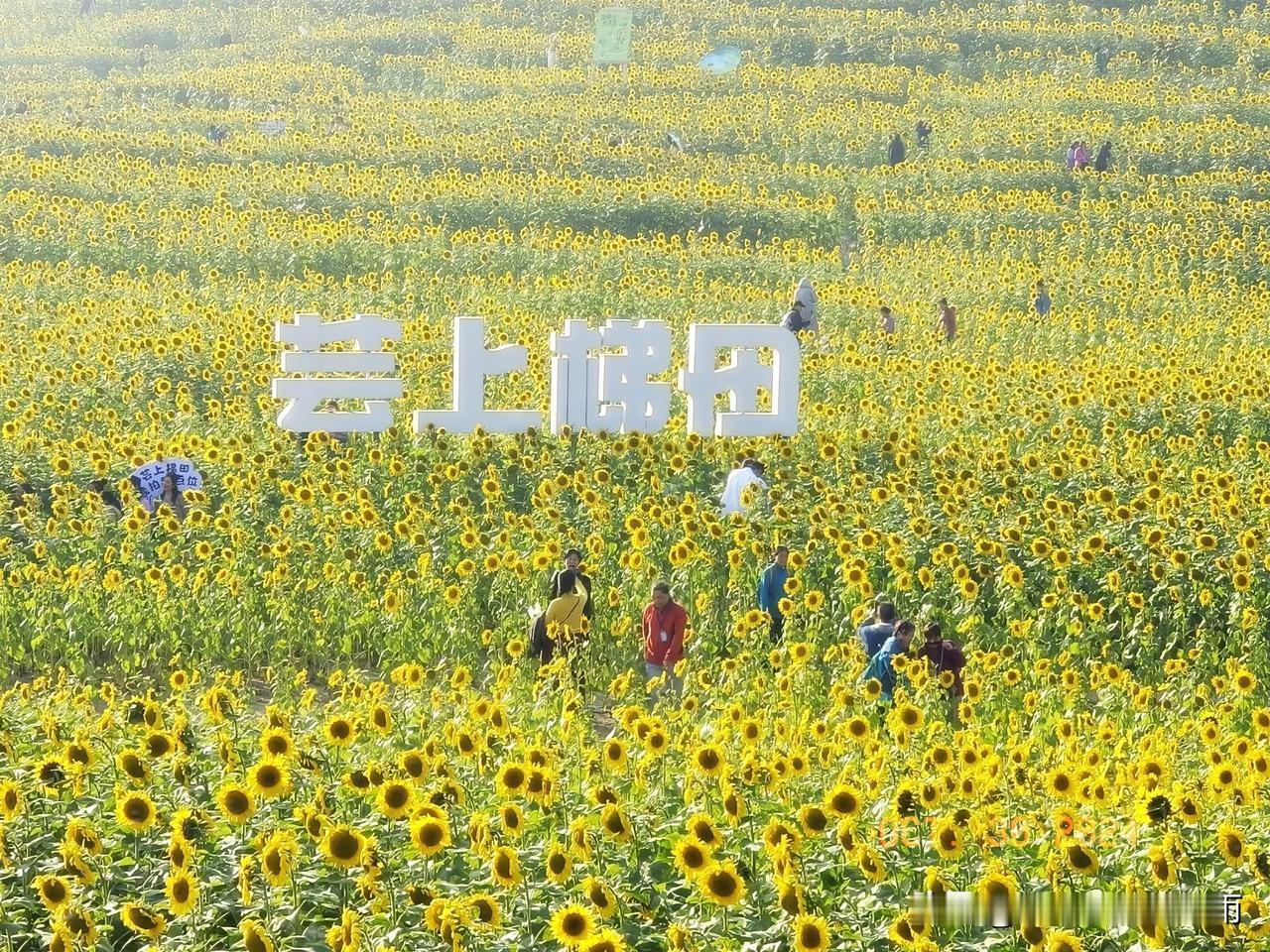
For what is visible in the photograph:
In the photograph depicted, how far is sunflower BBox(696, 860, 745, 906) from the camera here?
21.4 feet

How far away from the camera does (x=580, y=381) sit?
17.8 meters

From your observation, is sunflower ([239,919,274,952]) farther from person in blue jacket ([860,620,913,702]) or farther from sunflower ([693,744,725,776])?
person in blue jacket ([860,620,913,702])

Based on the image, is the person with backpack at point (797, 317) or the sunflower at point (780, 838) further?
the person with backpack at point (797, 317)

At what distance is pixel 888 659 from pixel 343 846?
5.00 metres

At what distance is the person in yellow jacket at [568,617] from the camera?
1202 centimetres

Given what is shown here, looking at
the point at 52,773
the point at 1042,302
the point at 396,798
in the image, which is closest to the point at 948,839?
the point at 396,798

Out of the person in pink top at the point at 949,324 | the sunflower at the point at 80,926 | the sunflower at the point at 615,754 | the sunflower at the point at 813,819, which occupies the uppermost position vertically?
the person in pink top at the point at 949,324

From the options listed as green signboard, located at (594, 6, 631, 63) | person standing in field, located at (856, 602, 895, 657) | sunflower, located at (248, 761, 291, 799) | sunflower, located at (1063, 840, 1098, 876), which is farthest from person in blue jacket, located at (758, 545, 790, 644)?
green signboard, located at (594, 6, 631, 63)

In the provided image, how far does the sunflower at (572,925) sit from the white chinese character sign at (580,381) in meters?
11.1

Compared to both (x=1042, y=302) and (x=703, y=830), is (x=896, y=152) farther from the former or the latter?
(x=703, y=830)

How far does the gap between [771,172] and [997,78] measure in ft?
43.2

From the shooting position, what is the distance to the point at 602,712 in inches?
495

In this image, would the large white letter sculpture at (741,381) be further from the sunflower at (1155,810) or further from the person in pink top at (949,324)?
the sunflower at (1155,810)

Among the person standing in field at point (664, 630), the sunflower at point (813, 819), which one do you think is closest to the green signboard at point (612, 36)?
the person standing in field at point (664, 630)
